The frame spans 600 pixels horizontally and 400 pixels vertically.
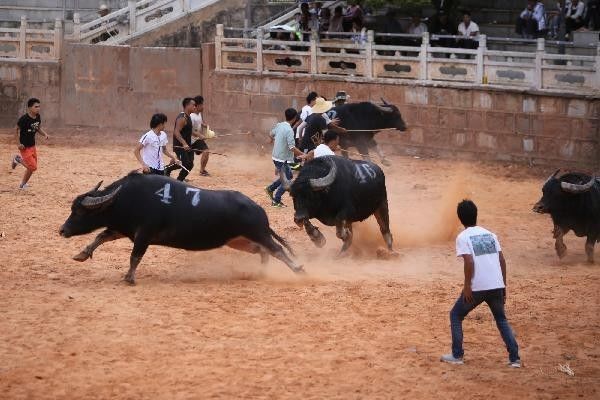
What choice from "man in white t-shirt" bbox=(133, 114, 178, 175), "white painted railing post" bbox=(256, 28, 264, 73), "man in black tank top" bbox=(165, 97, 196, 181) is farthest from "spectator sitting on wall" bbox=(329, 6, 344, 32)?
"man in white t-shirt" bbox=(133, 114, 178, 175)

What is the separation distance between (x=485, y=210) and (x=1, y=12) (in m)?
20.4

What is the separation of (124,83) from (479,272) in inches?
791

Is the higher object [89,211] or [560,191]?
[560,191]

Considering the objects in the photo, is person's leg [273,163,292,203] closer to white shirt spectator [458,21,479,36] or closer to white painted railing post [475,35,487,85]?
white painted railing post [475,35,487,85]

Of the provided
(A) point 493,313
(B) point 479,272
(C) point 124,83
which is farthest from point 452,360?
(C) point 124,83

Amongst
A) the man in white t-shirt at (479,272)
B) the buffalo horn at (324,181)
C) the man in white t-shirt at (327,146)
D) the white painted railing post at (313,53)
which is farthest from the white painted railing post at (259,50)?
the man in white t-shirt at (479,272)

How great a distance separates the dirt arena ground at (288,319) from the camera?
10484mm

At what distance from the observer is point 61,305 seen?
12992 mm

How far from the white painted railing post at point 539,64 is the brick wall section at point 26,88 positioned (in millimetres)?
12508

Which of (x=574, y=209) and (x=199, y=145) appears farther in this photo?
(x=199, y=145)

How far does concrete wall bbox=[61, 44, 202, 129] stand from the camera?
28875mm

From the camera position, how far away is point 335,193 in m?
15.7

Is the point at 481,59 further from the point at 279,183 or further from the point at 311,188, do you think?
the point at 311,188

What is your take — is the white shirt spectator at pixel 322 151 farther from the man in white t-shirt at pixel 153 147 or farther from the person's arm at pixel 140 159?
the person's arm at pixel 140 159
